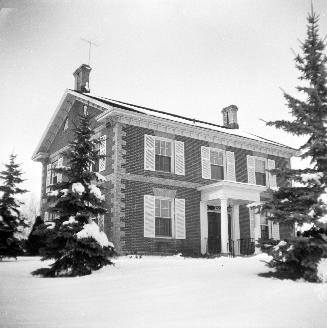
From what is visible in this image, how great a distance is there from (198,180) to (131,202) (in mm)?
4227

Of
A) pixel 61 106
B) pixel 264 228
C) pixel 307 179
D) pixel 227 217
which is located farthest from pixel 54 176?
pixel 307 179

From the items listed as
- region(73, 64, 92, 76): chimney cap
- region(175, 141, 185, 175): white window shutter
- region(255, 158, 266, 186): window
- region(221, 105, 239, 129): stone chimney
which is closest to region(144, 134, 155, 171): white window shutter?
region(175, 141, 185, 175): white window shutter

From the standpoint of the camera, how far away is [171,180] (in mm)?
19719

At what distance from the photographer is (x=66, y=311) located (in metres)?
7.08

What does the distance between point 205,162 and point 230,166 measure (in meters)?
1.71

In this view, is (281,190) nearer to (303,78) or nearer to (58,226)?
(303,78)

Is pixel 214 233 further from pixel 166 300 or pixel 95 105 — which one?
pixel 166 300

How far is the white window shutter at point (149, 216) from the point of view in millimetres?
18219

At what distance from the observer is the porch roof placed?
63.1ft

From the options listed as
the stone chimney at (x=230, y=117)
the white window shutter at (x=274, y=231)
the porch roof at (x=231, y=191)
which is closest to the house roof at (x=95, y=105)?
the stone chimney at (x=230, y=117)

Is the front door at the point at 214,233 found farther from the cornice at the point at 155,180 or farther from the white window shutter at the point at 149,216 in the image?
the white window shutter at the point at 149,216

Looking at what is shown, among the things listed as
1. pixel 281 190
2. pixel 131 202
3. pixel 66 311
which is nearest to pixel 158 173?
pixel 131 202

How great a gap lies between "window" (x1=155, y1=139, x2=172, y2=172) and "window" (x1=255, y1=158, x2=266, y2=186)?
6.12 metres

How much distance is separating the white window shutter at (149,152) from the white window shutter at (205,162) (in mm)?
3088
